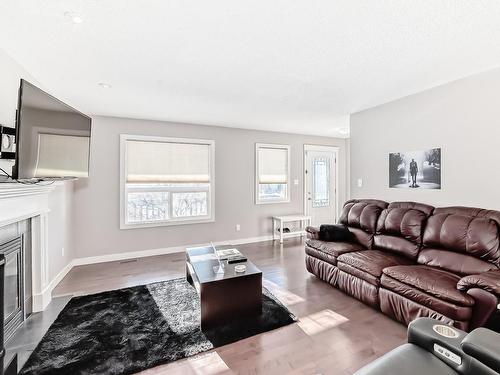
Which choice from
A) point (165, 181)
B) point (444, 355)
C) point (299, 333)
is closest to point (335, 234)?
point (299, 333)

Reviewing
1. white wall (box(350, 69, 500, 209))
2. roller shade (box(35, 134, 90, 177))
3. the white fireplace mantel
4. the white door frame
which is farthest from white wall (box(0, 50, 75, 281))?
the white door frame

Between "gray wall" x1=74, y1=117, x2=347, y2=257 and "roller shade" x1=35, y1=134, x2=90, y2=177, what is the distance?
1.41m

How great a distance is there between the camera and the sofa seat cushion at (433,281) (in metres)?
1.96

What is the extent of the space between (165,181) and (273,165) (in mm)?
2383

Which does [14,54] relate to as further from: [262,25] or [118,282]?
[118,282]

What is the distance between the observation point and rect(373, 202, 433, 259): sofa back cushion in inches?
113

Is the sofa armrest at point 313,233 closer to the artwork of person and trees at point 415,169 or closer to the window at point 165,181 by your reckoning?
the artwork of person and trees at point 415,169

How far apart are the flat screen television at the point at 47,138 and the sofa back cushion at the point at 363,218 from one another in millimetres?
3559

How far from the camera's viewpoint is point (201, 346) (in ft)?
6.70

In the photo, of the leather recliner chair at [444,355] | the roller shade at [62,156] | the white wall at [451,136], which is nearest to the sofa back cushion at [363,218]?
the white wall at [451,136]

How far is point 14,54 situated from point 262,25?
2.22 metres

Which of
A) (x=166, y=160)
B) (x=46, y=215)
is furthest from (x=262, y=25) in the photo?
(x=166, y=160)

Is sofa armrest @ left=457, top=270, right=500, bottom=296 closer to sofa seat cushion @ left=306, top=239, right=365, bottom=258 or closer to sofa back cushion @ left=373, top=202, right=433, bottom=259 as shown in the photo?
sofa back cushion @ left=373, top=202, right=433, bottom=259

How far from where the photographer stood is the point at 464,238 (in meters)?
2.43
